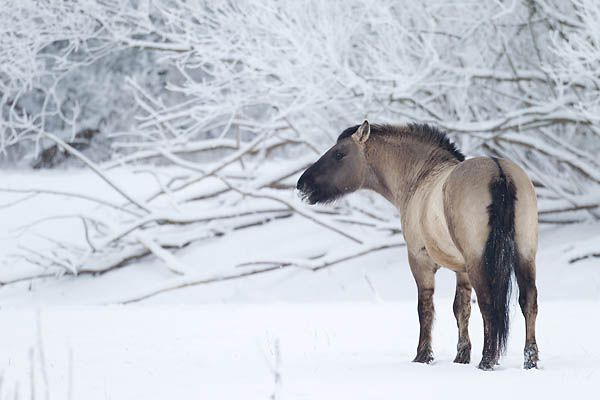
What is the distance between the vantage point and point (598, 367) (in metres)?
5.28

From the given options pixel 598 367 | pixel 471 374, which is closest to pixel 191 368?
pixel 471 374

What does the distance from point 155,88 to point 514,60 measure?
6788 mm

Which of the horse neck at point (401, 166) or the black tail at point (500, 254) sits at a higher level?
the horse neck at point (401, 166)

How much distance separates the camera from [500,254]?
17.0 ft

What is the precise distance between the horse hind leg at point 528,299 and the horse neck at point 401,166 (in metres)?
1.09

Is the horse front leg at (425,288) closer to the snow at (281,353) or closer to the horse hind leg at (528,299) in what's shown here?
the snow at (281,353)

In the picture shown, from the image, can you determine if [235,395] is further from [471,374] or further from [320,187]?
[320,187]

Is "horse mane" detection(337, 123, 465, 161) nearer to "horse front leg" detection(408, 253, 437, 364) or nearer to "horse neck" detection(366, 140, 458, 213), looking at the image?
"horse neck" detection(366, 140, 458, 213)

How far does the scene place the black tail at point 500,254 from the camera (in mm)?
5172

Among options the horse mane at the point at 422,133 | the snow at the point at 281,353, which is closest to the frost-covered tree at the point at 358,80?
the snow at the point at 281,353

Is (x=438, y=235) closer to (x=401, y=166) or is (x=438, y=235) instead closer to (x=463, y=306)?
(x=463, y=306)

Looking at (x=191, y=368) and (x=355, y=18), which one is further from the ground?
(x=355, y=18)

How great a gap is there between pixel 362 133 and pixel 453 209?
1.29 meters

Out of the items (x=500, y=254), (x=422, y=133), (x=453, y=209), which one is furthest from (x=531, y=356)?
(x=422, y=133)
